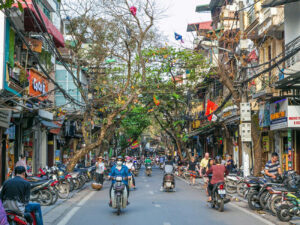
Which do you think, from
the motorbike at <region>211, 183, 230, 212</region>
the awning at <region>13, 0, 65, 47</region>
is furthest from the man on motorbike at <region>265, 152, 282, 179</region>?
the awning at <region>13, 0, 65, 47</region>

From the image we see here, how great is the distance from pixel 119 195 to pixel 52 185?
378cm

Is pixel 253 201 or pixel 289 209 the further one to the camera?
pixel 253 201

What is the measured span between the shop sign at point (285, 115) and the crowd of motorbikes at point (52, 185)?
977 centimetres

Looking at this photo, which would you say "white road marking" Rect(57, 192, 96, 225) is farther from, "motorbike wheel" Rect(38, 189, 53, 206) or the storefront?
the storefront

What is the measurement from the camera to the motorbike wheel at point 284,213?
10.8 meters

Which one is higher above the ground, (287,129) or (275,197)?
(287,129)

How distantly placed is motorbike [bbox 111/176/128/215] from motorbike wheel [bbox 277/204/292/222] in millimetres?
4347

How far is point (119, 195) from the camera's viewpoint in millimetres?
12266

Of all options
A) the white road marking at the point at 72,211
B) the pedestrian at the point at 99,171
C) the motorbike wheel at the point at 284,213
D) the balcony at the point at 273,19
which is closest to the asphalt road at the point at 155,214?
the white road marking at the point at 72,211

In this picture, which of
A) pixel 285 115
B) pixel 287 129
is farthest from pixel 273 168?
pixel 287 129

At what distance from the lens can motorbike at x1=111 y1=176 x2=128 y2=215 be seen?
Result: 12250 mm

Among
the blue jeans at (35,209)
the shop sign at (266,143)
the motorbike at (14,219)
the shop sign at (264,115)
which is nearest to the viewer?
the motorbike at (14,219)

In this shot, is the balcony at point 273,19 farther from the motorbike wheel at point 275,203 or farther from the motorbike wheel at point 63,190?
the motorbike wheel at point 63,190

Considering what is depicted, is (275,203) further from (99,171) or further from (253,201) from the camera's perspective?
(99,171)
